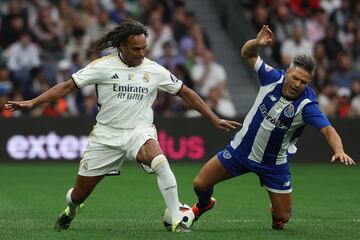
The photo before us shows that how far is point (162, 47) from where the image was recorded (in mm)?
22562

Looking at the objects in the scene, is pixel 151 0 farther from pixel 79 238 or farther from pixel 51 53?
pixel 79 238

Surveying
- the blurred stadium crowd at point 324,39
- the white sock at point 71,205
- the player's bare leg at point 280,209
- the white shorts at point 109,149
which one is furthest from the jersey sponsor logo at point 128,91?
the blurred stadium crowd at point 324,39

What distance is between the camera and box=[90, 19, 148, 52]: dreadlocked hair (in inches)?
429

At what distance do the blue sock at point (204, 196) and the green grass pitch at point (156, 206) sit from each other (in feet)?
0.78

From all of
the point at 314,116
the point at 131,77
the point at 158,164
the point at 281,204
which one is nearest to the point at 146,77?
the point at 131,77

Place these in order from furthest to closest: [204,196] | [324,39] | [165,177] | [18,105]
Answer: [324,39] → [204,196] → [165,177] → [18,105]

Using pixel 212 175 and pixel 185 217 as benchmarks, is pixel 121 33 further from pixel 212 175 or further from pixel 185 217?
pixel 185 217

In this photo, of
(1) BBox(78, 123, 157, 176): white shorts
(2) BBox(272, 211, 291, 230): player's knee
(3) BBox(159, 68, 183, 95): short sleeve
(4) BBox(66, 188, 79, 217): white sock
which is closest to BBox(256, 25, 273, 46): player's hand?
(3) BBox(159, 68, 183, 95): short sleeve

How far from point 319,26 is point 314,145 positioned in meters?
4.74

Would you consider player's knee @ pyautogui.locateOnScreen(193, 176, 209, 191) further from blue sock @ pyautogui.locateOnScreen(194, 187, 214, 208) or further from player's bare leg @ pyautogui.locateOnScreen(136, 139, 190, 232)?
player's bare leg @ pyautogui.locateOnScreen(136, 139, 190, 232)

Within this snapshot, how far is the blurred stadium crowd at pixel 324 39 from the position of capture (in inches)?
886

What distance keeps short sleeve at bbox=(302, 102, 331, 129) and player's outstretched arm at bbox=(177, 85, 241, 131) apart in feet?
2.36

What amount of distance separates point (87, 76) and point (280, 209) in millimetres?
2567

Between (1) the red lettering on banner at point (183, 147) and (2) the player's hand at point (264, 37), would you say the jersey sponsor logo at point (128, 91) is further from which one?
(1) the red lettering on banner at point (183, 147)
